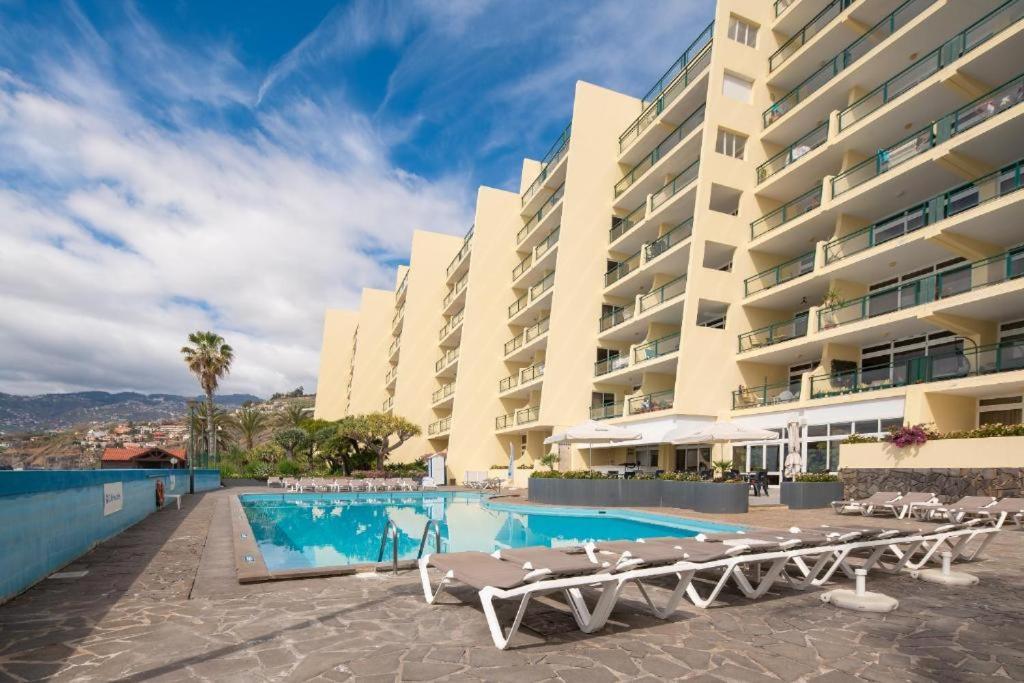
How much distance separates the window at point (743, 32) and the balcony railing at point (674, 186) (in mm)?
5399

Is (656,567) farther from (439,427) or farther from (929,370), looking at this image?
(439,427)

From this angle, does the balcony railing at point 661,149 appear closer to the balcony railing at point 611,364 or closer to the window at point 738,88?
the window at point 738,88

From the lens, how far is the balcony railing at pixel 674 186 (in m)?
26.4

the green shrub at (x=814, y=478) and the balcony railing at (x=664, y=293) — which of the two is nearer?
the green shrub at (x=814, y=478)

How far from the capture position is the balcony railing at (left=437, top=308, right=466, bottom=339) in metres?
42.0

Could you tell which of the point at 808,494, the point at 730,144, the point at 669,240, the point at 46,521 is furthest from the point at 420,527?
the point at 730,144

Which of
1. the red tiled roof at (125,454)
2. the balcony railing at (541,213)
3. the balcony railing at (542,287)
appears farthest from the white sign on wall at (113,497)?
the red tiled roof at (125,454)

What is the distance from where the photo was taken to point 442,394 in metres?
43.1

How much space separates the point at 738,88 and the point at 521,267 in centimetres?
1683

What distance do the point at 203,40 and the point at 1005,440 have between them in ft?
61.4

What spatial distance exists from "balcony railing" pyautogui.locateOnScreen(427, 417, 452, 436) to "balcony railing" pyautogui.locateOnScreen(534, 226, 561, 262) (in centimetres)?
1415

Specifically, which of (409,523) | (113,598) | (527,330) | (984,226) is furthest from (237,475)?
(984,226)

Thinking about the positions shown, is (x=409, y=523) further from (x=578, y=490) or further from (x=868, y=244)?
(x=868, y=244)

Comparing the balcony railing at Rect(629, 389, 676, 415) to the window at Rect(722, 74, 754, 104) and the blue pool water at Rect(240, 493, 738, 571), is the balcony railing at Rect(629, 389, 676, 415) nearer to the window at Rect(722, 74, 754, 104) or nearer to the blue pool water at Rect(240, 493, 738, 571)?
the blue pool water at Rect(240, 493, 738, 571)
